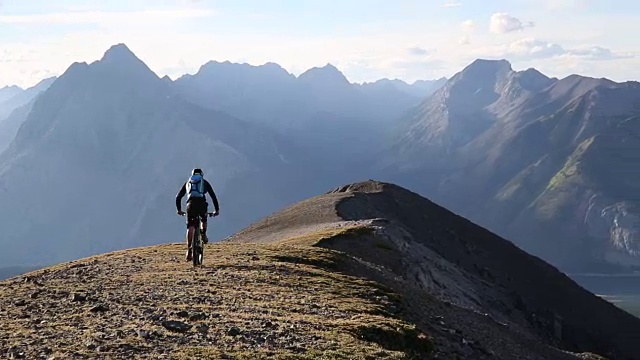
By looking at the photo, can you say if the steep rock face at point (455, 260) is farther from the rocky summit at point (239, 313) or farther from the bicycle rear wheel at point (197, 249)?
the bicycle rear wheel at point (197, 249)

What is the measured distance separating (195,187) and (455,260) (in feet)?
243

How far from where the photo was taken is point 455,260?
323 feet

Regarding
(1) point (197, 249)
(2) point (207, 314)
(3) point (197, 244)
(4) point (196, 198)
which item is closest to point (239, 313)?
(2) point (207, 314)

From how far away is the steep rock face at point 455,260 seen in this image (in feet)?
199

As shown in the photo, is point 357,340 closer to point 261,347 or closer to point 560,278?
point 261,347

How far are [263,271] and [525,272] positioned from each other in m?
90.6

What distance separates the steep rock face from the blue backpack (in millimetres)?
24570

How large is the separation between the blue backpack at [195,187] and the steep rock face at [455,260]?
80.6 ft

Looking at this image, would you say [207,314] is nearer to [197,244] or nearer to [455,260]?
[197,244]

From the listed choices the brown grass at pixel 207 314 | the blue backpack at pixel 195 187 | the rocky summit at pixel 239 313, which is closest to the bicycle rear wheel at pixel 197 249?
the brown grass at pixel 207 314

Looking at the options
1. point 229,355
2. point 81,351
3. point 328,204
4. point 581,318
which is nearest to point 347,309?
point 229,355

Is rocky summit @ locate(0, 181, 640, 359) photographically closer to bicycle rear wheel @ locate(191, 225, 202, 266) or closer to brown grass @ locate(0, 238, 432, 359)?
brown grass @ locate(0, 238, 432, 359)

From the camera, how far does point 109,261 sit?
3331 cm

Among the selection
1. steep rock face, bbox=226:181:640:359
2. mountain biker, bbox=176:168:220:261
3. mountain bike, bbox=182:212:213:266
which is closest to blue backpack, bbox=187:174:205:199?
mountain biker, bbox=176:168:220:261
